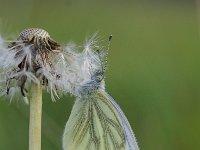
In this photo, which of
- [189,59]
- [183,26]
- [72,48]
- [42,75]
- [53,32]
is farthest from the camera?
[183,26]

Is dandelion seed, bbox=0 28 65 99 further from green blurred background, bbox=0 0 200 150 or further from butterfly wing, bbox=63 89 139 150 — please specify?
green blurred background, bbox=0 0 200 150

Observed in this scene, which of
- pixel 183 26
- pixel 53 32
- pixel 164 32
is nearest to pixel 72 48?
pixel 53 32

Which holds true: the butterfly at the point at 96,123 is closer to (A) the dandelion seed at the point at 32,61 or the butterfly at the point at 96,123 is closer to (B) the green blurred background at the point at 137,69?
(A) the dandelion seed at the point at 32,61

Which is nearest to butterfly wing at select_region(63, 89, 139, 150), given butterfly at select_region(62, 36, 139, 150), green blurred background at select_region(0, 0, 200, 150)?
butterfly at select_region(62, 36, 139, 150)

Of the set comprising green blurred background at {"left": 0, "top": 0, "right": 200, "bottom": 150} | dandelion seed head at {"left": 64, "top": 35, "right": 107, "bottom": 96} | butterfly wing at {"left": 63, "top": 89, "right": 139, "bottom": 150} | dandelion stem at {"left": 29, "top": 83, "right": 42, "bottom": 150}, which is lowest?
dandelion stem at {"left": 29, "top": 83, "right": 42, "bottom": 150}

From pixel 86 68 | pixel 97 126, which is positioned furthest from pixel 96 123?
pixel 86 68

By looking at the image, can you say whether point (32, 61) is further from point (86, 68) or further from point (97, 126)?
point (97, 126)

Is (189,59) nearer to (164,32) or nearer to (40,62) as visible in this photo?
(164,32)
